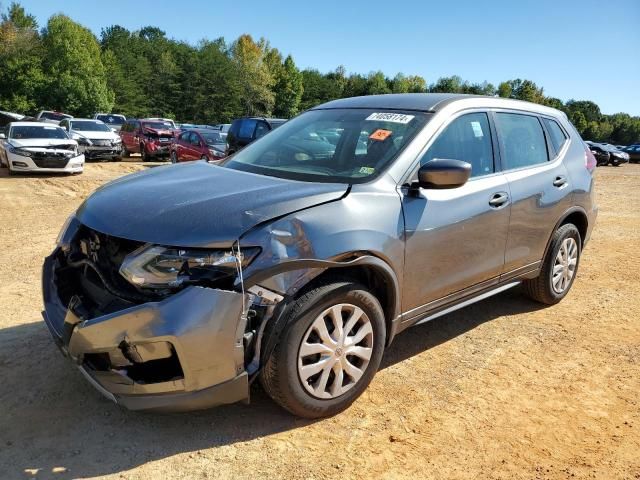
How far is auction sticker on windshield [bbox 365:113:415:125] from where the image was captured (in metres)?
3.45

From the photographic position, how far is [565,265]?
186 inches

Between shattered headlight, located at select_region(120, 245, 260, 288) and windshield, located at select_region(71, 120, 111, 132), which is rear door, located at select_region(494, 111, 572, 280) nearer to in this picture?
shattered headlight, located at select_region(120, 245, 260, 288)

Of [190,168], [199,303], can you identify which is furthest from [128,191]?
[199,303]

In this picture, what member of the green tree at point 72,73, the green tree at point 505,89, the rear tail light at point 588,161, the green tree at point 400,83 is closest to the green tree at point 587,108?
the green tree at point 505,89

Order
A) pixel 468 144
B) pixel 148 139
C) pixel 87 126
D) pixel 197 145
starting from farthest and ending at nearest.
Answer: pixel 148 139 → pixel 87 126 → pixel 197 145 → pixel 468 144

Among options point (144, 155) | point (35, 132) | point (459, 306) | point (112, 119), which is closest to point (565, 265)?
point (459, 306)

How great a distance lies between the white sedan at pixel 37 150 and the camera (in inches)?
524

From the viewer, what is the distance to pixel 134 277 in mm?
2457

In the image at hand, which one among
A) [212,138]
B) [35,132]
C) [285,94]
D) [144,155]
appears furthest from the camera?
[285,94]

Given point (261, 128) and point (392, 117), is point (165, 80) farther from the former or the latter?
point (392, 117)

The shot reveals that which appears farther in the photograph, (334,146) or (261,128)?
(261,128)

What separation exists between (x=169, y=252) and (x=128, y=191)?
790 mm

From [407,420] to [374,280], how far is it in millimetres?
804

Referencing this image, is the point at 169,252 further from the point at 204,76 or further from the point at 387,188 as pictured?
the point at 204,76
